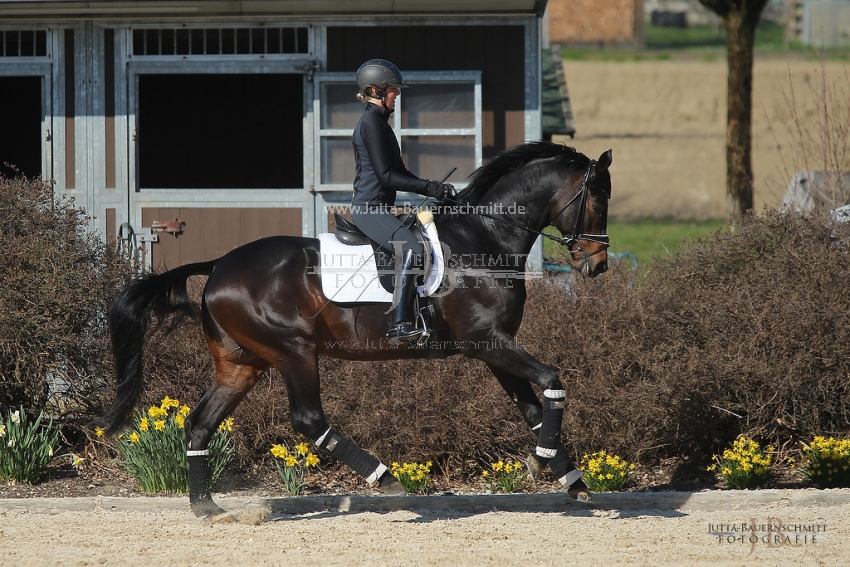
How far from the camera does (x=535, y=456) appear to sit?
6582 millimetres

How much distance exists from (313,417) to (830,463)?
13.1ft

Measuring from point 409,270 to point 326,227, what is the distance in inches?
180

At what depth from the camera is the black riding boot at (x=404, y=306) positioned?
6480 millimetres

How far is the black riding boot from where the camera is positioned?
21.3 ft

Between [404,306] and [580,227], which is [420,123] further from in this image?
[404,306]

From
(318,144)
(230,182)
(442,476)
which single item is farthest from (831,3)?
(442,476)

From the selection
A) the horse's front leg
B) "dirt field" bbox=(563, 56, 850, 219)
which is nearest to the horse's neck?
the horse's front leg

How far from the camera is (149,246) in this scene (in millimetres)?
11008

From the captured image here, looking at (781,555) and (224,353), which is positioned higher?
(224,353)

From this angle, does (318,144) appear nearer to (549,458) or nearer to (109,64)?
(109,64)

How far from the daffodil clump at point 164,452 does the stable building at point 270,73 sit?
3.41m

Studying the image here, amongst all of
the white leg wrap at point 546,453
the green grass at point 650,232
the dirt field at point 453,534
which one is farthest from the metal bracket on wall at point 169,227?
the green grass at point 650,232

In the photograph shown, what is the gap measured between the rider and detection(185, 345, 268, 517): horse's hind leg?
1176 mm

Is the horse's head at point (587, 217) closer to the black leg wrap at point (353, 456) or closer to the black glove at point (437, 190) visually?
the black glove at point (437, 190)
